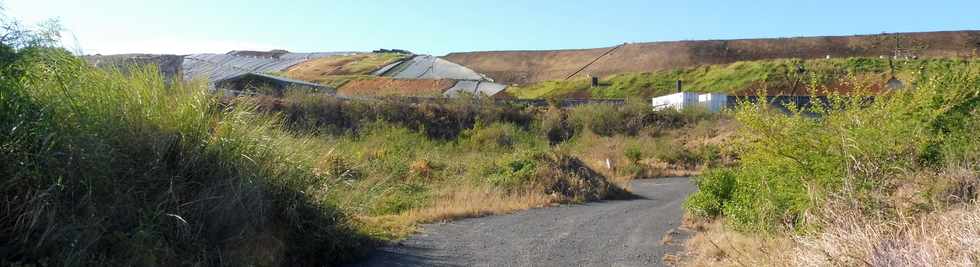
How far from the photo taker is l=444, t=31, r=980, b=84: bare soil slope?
257ft

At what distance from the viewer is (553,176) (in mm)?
23109

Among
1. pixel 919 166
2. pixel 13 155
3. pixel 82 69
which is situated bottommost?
pixel 919 166

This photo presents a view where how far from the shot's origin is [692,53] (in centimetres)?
8556

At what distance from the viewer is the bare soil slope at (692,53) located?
257 feet

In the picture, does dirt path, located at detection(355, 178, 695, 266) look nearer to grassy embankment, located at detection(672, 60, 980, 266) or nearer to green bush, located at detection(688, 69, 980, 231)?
grassy embankment, located at detection(672, 60, 980, 266)

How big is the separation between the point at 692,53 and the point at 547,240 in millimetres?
74933

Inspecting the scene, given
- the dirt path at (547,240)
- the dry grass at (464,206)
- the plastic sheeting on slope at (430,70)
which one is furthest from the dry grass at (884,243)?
the plastic sheeting on slope at (430,70)

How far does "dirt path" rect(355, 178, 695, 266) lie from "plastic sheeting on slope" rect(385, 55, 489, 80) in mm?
59438

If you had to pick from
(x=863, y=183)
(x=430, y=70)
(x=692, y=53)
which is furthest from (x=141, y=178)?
(x=692, y=53)

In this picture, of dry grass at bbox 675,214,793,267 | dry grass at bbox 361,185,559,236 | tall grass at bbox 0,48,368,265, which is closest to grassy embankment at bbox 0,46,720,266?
tall grass at bbox 0,48,368,265

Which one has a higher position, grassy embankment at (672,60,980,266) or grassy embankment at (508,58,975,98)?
grassy embankment at (672,60,980,266)

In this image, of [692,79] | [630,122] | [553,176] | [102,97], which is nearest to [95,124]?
[102,97]

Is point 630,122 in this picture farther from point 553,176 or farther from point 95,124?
point 95,124

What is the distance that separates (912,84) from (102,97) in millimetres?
10259
